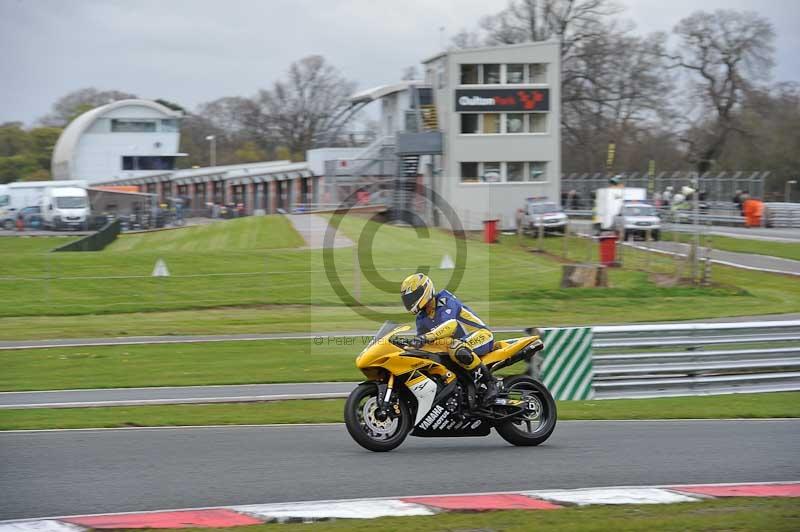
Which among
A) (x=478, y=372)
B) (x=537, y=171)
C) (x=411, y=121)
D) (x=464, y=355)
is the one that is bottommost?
(x=478, y=372)

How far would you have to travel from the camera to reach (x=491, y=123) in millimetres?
53719

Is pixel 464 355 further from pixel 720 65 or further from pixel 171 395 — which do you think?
pixel 720 65

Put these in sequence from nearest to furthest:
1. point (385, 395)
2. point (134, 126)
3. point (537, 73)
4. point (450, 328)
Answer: point (385, 395) < point (450, 328) < point (537, 73) < point (134, 126)

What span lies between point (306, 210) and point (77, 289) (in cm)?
2983

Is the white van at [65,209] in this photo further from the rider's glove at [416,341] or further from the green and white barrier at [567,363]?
the rider's glove at [416,341]

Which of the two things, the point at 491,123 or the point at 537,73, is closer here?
the point at 491,123

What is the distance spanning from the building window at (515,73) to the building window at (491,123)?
2.20 metres

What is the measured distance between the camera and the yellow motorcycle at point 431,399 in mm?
9297

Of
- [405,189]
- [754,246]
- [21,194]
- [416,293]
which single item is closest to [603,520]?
[416,293]

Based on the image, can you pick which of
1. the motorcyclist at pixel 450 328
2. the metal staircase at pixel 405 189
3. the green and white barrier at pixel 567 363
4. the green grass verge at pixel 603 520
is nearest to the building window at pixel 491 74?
the metal staircase at pixel 405 189

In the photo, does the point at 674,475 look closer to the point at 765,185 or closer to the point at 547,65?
the point at 547,65

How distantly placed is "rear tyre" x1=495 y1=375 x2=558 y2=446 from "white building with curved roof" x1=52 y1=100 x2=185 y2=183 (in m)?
86.1

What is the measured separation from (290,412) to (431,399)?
3545mm

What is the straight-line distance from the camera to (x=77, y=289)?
27.8 metres
